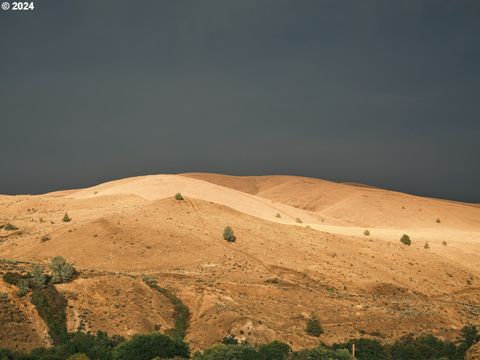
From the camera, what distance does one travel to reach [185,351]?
26453mm

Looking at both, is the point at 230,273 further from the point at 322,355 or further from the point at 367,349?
the point at 322,355

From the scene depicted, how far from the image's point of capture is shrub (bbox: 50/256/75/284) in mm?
33938

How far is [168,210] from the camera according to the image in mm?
57781

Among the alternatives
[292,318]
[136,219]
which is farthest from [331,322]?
[136,219]

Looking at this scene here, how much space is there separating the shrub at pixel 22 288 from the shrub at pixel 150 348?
28.0 feet

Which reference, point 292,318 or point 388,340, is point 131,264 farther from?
point 388,340

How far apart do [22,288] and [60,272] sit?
367 cm

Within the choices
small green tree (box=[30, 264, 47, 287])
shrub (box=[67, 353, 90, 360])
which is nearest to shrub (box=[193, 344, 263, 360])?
shrub (box=[67, 353, 90, 360])

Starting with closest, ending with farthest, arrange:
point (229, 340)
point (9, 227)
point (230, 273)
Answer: point (229, 340), point (230, 273), point (9, 227)

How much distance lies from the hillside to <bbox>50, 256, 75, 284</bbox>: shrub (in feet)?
2.47

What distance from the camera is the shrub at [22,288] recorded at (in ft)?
100

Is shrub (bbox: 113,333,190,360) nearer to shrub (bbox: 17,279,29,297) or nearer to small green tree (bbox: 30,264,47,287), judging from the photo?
shrub (bbox: 17,279,29,297)

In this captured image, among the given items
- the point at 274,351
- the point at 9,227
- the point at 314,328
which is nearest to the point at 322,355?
the point at 274,351

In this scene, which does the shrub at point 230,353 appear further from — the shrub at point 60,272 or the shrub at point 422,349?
the shrub at point 60,272
